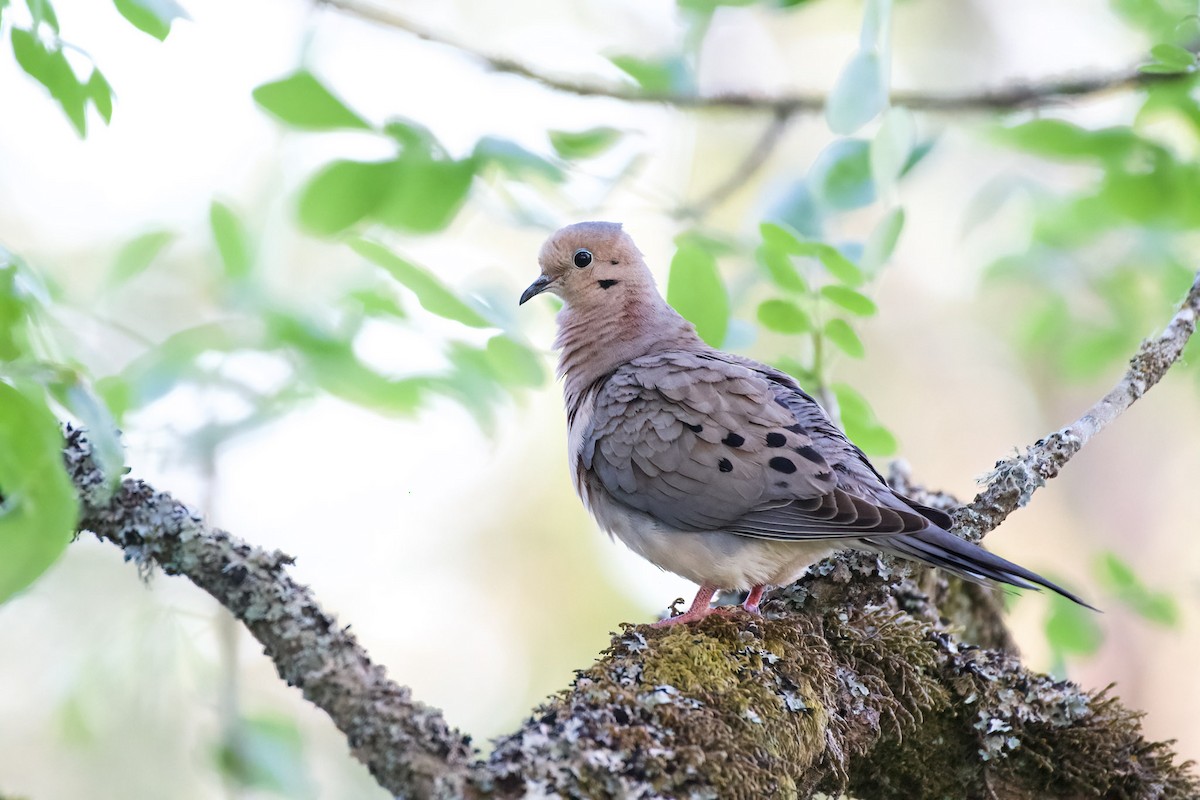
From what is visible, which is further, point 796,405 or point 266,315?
point 796,405

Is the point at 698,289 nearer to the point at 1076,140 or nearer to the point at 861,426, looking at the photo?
the point at 861,426

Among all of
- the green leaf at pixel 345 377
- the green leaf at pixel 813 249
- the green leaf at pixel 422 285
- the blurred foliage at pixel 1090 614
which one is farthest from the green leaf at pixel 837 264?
the blurred foliage at pixel 1090 614

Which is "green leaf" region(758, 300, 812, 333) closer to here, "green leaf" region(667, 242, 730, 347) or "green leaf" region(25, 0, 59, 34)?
"green leaf" region(667, 242, 730, 347)

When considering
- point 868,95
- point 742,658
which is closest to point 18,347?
point 742,658

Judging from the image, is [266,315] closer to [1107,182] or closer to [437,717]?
[437,717]

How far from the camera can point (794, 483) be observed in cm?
326

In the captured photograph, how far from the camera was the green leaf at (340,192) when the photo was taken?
325 cm

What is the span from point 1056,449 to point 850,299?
2.30 feet

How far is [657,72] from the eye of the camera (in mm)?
3666

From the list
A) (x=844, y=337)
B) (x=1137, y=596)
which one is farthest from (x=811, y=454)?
(x=1137, y=596)

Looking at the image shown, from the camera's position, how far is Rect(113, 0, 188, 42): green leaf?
7.55 ft

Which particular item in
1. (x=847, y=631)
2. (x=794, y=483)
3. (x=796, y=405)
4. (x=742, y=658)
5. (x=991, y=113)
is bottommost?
(x=742, y=658)

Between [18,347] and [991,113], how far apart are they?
380cm

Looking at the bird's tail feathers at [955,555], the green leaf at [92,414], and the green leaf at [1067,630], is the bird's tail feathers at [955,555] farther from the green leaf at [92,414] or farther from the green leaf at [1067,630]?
the green leaf at [92,414]
